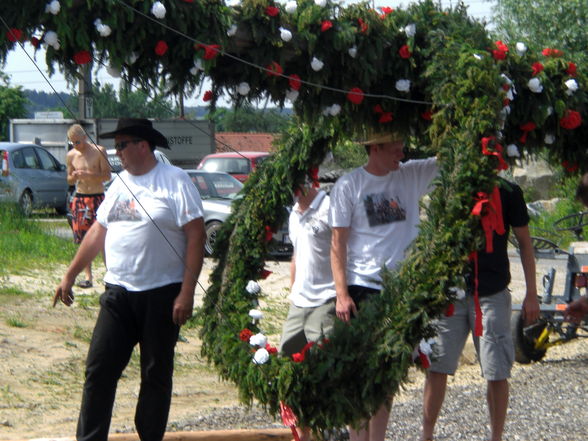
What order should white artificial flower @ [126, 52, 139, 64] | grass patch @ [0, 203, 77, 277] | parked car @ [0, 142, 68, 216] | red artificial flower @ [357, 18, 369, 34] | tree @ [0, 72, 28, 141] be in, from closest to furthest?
white artificial flower @ [126, 52, 139, 64], red artificial flower @ [357, 18, 369, 34], grass patch @ [0, 203, 77, 277], parked car @ [0, 142, 68, 216], tree @ [0, 72, 28, 141]

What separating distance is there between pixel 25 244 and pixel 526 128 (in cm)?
930

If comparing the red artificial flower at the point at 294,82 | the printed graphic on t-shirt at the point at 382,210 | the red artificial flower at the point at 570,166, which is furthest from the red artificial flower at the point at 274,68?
the red artificial flower at the point at 570,166

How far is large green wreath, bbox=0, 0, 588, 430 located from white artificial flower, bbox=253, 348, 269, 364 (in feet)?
0.11

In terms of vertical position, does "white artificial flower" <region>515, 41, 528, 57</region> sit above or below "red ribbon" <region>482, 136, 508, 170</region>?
above

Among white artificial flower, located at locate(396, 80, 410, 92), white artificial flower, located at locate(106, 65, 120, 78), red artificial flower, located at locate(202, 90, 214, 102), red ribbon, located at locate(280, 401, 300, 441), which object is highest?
white artificial flower, located at locate(396, 80, 410, 92)

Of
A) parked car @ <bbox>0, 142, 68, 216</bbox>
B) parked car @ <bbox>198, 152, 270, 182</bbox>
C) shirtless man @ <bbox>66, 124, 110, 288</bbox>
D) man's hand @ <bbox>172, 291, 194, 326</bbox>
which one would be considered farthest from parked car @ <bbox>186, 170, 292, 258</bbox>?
man's hand @ <bbox>172, 291, 194, 326</bbox>

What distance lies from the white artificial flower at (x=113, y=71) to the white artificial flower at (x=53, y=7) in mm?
380

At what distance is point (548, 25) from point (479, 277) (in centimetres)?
1456

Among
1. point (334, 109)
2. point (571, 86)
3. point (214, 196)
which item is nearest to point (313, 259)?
point (334, 109)

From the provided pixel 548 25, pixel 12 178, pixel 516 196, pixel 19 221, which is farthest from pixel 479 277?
pixel 12 178

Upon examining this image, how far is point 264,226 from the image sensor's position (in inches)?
232

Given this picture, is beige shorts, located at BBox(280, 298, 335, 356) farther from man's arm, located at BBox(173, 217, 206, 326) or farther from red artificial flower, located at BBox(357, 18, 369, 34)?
red artificial flower, located at BBox(357, 18, 369, 34)

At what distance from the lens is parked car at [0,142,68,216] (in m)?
21.0

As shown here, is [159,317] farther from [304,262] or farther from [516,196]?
[516,196]
